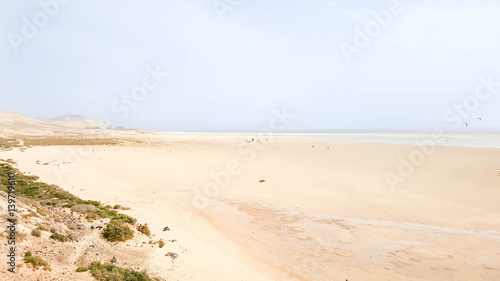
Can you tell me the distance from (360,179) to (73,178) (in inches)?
898

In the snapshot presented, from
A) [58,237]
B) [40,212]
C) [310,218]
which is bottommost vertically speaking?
[310,218]

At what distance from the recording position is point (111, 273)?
683 centimetres

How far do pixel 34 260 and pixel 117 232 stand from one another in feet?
10.3

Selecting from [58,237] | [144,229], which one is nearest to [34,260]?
[58,237]

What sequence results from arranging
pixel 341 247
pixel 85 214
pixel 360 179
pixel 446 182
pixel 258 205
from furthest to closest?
pixel 360 179, pixel 446 182, pixel 258 205, pixel 85 214, pixel 341 247

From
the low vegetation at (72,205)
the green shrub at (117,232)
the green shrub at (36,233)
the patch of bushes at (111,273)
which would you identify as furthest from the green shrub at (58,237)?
the patch of bushes at (111,273)

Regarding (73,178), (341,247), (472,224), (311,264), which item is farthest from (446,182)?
(73,178)

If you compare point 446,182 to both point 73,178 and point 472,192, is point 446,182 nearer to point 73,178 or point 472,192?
point 472,192

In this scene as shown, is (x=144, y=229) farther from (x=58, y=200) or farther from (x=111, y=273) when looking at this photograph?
(x=58, y=200)

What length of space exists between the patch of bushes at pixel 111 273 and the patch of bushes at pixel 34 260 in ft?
2.66

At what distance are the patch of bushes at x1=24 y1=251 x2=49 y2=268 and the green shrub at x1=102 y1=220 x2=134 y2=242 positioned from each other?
8.89 feet

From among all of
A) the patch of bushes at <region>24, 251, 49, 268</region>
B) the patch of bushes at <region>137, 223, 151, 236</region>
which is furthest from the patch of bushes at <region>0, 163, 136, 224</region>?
the patch of bushes at <region>24, 251, 49, 268</region>

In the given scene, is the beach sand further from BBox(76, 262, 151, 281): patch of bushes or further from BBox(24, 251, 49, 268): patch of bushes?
BBox(24, 251, 49, 268): patch of bushes

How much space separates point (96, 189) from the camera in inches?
724
